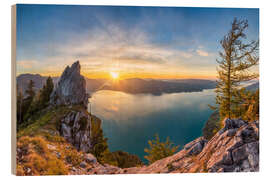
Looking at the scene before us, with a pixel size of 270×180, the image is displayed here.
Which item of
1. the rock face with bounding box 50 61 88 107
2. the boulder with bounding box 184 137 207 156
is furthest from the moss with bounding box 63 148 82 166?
the boulder with bounding box 184 137 207 156

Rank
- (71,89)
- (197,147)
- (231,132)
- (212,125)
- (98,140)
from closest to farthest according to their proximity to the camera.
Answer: (231,132)
(197,147)
(212,125)
(98,140)
(71,89)

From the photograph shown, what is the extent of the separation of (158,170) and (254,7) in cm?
578

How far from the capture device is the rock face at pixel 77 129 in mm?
4789

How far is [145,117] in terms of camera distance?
13.9 ft

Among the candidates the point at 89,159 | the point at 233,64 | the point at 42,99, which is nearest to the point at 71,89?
the point at 42,99

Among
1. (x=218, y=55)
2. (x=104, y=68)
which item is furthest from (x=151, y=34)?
(x=218, y=55)

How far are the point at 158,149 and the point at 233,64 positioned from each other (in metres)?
3.76

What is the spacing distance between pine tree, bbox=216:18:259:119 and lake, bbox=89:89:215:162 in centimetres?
42

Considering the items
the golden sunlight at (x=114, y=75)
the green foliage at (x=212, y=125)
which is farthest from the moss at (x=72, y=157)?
the green foliage at (x=212, y=125)

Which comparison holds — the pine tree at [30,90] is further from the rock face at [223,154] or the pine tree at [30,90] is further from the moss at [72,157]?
the rock face at [223,154]

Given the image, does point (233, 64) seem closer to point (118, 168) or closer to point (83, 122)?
point (118, 168)

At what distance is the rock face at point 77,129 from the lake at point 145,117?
1014 millimetres

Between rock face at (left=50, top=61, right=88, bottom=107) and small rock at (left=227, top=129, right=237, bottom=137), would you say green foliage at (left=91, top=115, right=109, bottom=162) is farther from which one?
small rock at (left=227, top=129, right=237, bottom=137)

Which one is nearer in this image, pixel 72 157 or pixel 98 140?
pixel 72 157
